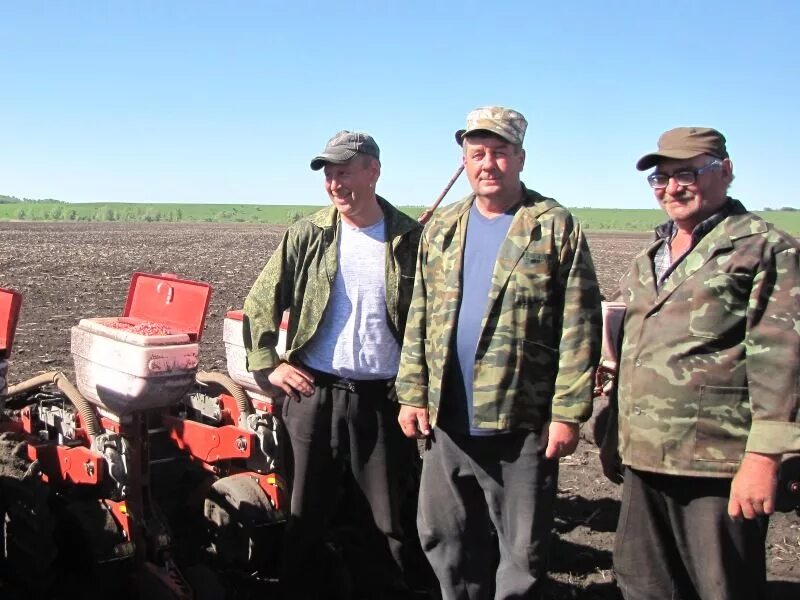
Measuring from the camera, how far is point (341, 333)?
3668 mm

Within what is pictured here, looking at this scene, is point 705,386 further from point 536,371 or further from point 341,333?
point 341,333

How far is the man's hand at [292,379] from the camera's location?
3.69m

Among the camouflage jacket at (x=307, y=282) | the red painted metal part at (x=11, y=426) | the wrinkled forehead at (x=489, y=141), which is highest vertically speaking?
the wrinkled forehead at (x=489, y=141)

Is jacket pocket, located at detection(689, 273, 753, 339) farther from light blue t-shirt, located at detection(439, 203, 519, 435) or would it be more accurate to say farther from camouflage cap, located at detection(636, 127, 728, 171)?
light blue t-shirt, located at detection(439, 203, 519, 435)

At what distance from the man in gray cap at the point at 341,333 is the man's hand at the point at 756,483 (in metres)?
1.45

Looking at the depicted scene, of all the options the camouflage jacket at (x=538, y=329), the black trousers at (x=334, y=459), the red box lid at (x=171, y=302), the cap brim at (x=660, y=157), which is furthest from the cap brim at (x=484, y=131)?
the red box lid at (x=171, y=302)

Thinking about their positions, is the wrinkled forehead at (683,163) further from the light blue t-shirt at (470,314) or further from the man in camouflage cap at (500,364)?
the light blue t-shirt at (470,314)

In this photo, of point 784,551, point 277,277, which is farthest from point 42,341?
point 784,551

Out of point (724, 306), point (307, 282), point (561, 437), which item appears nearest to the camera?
point (724, 306)

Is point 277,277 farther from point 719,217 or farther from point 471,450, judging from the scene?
point 719,217

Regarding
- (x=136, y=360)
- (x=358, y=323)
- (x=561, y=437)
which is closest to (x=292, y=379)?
(x=358, y=323)

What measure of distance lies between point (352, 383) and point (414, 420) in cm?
43

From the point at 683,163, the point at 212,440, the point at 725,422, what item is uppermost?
the point at 683,163

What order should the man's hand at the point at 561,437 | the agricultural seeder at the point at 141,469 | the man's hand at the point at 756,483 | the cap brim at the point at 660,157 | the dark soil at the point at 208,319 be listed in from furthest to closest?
1. the dark soil at the point at 208,319
2. the agricultural seeder at the point at 141,469
3. the man's hand at the point at 561,437
4. the cap brim at the point at 660,157
5. the man's hand at the point at 756,483
